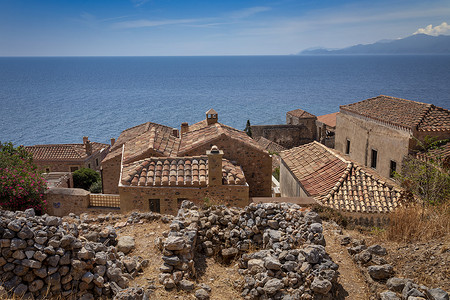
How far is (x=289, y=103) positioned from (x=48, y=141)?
74203 mm

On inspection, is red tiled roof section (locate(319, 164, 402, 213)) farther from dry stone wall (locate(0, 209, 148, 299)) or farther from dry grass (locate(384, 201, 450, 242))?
dry stone wall (locate(0, 209, 148, 299))

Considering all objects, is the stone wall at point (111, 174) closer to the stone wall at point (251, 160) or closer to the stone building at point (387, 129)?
the stone wall at point (251, 160)

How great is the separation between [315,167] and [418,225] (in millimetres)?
8666

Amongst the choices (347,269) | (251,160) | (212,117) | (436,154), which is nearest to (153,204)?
(251,160)

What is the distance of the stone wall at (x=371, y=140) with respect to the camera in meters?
19.0

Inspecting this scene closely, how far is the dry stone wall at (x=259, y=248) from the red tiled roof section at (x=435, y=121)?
40.5 ft

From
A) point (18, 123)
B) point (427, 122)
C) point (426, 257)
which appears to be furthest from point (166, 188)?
point (18, 123)

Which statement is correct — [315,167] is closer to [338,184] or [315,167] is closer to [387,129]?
[338,184]

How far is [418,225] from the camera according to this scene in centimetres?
871

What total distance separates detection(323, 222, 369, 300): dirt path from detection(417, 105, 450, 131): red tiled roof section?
12.4 m

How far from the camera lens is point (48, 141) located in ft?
224

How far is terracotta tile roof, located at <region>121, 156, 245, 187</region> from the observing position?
14852 mm

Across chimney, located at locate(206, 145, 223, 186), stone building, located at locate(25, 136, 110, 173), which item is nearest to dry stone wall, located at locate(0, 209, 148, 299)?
chimney, located at locate(206, 145, 223, 186)

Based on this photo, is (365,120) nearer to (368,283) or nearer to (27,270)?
(368,283)
